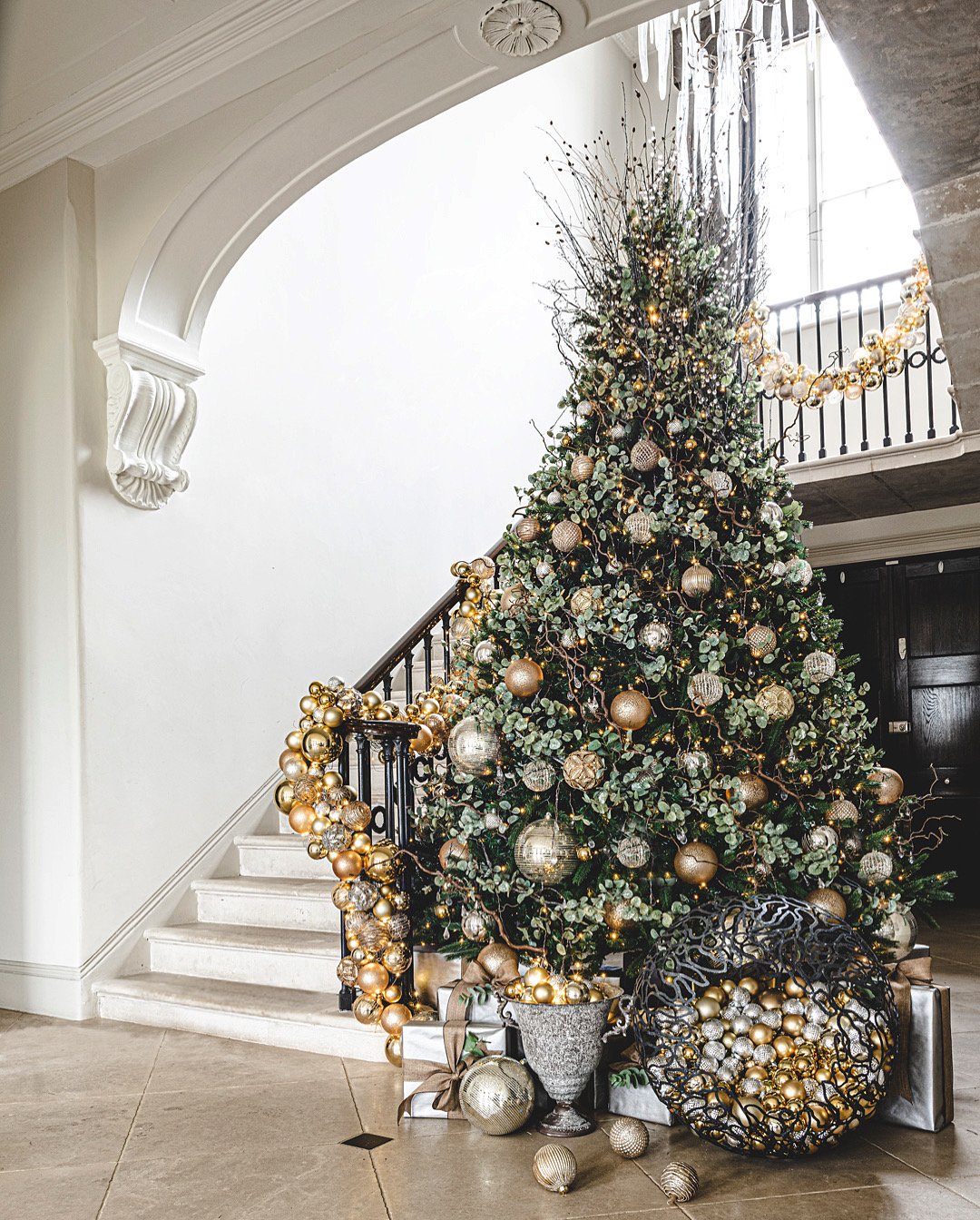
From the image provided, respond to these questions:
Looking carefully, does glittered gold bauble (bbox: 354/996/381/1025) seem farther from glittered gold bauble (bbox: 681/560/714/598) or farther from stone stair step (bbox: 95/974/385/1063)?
glittered gold bauble (bbox: 681/560/714/598)

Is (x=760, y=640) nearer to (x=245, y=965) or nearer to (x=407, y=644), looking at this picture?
(x=407, y=644)

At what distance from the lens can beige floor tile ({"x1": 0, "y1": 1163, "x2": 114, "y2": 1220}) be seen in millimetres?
2197

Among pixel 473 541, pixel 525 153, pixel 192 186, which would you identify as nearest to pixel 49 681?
pixel 192 186

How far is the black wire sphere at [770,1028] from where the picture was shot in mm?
2225

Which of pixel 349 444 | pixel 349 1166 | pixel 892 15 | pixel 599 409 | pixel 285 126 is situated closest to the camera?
pixel 892 15

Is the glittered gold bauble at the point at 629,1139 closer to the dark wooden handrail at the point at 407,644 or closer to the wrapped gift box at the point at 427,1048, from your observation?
the wrapped gift box at the point at 427,1048

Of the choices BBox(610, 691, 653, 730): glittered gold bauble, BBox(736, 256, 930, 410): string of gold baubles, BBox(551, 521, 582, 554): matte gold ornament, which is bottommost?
BBox(610, 691, 653, 730): glittered gold bauble

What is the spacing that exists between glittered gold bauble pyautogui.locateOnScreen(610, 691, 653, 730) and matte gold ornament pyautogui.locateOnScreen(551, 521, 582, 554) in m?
0.46

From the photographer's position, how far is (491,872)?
9.35ft

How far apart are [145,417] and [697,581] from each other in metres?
2.40

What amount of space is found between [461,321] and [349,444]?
4.95ft

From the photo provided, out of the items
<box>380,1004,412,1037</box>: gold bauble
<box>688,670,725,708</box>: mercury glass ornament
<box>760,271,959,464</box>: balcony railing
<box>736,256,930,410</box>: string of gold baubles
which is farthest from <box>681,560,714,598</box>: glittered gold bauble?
<box>760,271,959,464</box>: balcony railing

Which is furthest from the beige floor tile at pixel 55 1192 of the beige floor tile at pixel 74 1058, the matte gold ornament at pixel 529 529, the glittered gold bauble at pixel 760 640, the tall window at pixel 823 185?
the tall window at pixel 823 185

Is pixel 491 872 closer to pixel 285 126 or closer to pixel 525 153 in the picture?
pixel 285 126
